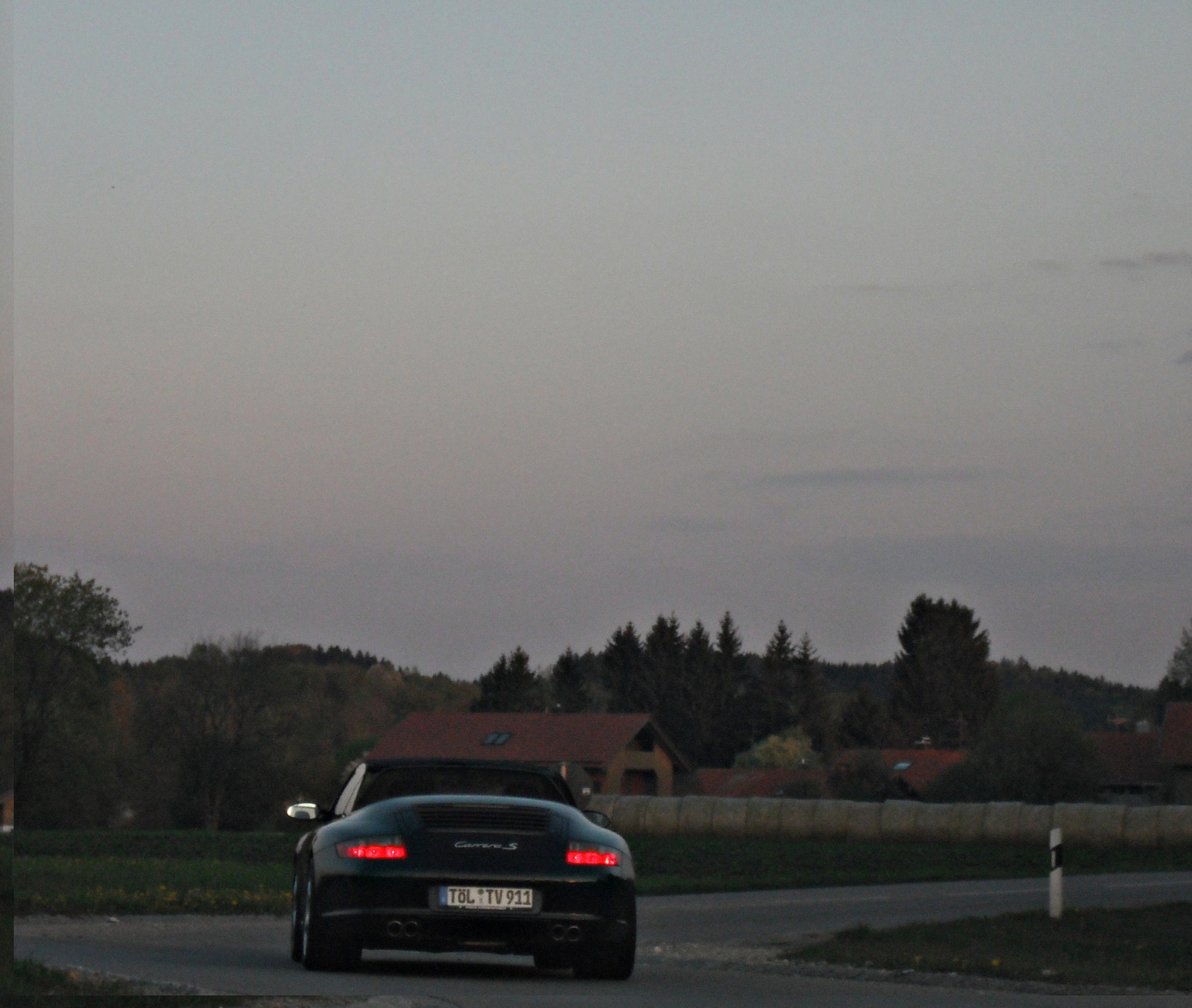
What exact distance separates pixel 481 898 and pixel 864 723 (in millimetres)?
124375

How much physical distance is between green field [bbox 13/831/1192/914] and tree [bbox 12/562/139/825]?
44.3ft

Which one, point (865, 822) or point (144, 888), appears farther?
point (865, 822)

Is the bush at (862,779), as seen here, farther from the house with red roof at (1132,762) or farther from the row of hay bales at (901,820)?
the row of hay bales at (901,820)

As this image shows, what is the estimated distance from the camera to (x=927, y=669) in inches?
5650

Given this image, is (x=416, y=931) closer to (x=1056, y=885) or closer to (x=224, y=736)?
(x=1056, y=885)

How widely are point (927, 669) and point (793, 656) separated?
34.7ft

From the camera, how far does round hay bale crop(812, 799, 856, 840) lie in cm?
5603

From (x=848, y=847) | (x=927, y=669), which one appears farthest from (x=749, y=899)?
(x=927, y=669)

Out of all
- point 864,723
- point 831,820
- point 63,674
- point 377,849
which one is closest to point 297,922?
point 377,849

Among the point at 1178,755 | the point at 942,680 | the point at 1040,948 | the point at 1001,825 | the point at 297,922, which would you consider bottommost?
the point at 1040,948

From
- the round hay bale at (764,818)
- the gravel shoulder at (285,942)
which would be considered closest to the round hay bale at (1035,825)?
the round hay bale at (764,818)

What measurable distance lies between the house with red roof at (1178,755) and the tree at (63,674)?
4642cm

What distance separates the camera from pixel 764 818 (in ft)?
188

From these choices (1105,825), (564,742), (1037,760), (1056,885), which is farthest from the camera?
(564,742)
